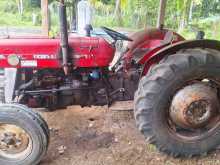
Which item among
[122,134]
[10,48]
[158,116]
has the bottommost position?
[122,134]

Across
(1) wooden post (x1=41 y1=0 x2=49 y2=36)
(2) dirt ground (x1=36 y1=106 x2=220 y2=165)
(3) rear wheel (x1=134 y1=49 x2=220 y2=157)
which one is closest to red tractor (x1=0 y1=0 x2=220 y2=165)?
(3) rear wheel (x1=134 y1=49 x2=220 y2=157)

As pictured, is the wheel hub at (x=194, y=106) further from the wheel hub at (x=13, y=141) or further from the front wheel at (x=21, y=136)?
the wheel hub at (x=13, y=141)

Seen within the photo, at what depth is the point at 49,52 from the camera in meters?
3.32

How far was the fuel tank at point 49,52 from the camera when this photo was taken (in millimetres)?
3314

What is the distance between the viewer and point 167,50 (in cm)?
312

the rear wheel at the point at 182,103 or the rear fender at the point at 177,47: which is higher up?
the rear fender at the point at 177,47

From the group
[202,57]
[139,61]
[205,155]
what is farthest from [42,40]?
[205,155]

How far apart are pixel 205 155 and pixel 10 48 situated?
221cm

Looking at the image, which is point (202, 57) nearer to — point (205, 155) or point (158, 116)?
point (158, 116)

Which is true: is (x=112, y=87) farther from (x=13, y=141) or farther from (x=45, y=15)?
(x=45, y=15)

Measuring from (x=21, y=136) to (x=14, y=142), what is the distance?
0.32 ft

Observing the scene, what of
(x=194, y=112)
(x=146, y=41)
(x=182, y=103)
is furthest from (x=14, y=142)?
(x=146, y=41)

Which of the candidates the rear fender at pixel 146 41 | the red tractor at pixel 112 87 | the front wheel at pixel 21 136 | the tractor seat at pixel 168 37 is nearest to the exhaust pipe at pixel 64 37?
the red tractor at pixel 112 87

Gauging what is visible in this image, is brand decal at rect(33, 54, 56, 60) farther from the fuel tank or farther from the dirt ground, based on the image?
the dirt ground
